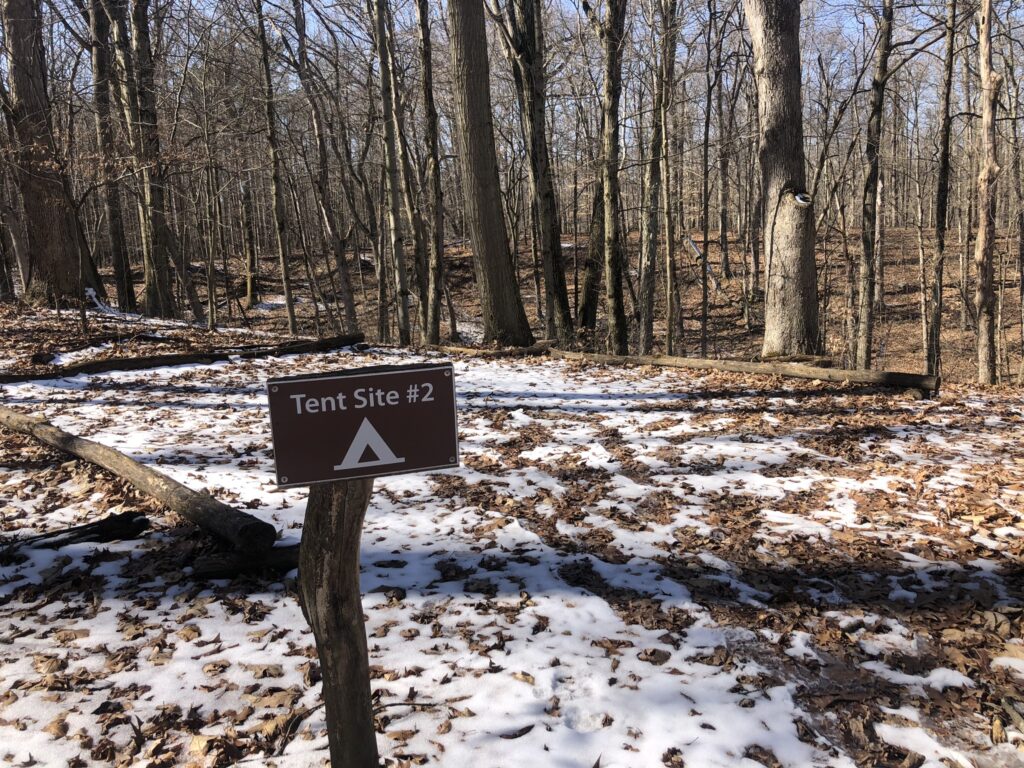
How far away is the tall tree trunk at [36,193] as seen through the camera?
13.5m

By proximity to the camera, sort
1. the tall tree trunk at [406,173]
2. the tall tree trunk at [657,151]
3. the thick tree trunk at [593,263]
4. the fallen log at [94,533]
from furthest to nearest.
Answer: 1. the tall tree trunk at [406,173]
2. the thick tree trunk at [593,263]
3. the tall tree trunk at [657,151]
4. the fallen log at [94,533]

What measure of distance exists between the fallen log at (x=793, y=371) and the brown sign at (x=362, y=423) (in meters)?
6.38

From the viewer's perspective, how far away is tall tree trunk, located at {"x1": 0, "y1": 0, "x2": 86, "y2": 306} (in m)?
13.5

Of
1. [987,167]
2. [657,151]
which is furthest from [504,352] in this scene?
[987,167]

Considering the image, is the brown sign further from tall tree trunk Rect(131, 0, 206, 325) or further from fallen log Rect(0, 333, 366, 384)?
tall tree trunk Rect(131, 0, 206, 325)

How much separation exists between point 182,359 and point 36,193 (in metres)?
7.54

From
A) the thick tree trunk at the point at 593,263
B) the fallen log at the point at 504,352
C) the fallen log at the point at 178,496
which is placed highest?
the thick tree trunk at the point at 593,263

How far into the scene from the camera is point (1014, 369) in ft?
66.1

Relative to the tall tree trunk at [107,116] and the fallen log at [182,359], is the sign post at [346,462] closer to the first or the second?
the fallen log at [182,359]

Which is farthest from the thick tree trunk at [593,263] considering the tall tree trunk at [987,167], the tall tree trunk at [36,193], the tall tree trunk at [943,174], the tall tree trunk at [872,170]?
the tall tree trunk at [36,193]

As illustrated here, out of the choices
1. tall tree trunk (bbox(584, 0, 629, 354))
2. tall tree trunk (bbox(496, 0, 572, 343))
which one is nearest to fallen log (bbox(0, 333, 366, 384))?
tall tree trunk (bbox(496, 0, 572, 343))

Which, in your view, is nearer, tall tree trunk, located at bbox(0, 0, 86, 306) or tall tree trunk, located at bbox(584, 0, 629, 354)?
tall tree trunk, located at bbox(584, 0, 629, 354)

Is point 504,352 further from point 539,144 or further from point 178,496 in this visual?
point 178,496

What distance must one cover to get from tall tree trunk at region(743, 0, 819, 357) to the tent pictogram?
7637mm
